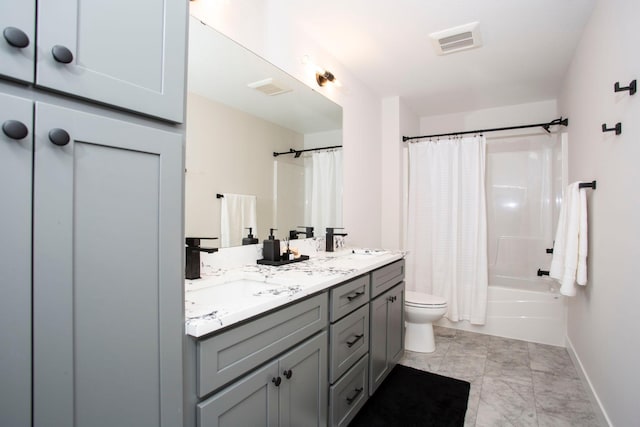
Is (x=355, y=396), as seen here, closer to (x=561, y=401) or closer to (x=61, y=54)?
(x=561, y=401)

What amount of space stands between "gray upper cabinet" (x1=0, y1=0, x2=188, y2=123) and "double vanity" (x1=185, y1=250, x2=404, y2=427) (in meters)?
0.60

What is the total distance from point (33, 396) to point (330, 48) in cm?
255

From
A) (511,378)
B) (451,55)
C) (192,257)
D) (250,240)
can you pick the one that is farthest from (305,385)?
(451,55)

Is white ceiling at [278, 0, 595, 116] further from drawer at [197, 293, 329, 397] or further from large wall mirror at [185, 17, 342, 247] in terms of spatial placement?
drawer at [197, 293, 329, 397]

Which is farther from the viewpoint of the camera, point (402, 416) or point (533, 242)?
point (533, 242)

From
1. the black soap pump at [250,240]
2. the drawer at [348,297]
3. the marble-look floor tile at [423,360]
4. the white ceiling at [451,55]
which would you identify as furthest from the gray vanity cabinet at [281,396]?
the white ceiling at [451,55]

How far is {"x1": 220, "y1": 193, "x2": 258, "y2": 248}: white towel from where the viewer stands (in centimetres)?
173

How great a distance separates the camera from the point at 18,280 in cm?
58

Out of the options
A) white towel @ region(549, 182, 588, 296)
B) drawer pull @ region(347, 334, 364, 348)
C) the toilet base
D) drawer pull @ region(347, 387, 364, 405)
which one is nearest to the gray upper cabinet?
drawer pull @ region(347, 334, 364, 348)

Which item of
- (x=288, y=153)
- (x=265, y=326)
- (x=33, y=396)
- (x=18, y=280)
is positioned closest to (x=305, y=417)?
(x=265, y=326)

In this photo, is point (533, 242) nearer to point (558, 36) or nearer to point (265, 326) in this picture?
point (558, 36)

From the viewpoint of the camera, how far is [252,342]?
1104mm

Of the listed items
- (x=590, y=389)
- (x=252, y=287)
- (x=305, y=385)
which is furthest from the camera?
(x=590, y=389)

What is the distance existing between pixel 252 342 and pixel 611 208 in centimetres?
193
